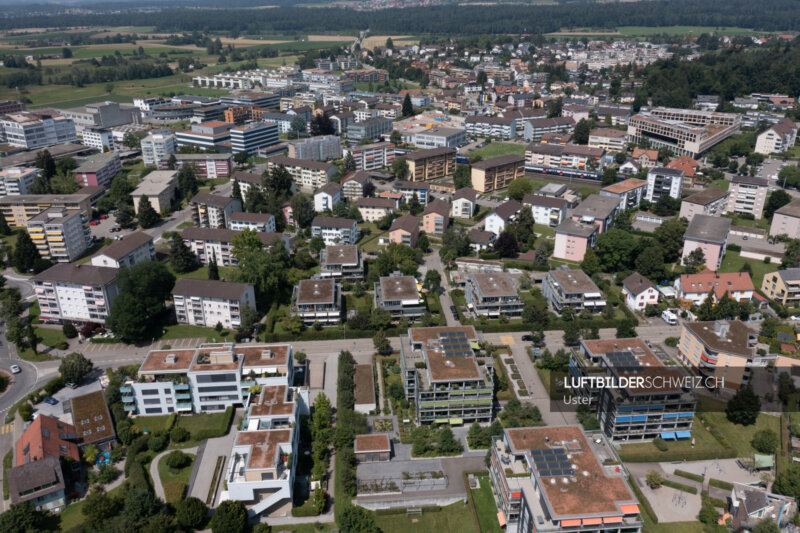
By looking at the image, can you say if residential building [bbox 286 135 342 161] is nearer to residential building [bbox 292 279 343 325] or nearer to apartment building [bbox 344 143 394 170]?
apartment building [bbox 344 143 394 170]

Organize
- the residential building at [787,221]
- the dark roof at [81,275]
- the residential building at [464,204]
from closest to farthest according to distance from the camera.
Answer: the dark roof at [81,275] < the residential building at [787,221] < the residential building at [464,204]

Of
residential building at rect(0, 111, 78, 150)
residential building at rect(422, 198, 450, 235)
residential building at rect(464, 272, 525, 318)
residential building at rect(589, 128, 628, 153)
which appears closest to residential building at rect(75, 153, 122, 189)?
residential building at rect(0, 111, 78, 150)

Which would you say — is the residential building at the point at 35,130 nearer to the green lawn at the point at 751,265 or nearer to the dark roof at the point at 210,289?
the dark roof at the point at 210,289

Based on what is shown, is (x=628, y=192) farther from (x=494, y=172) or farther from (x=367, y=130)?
(x=367, y=130)

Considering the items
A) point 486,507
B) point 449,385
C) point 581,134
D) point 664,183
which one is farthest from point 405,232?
point 581,134

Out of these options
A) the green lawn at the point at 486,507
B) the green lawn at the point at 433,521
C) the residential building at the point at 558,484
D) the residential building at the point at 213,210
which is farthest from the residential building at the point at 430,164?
the green lawn at the point at 433,521

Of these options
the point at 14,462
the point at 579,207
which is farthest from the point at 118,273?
the point at 579,207
